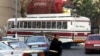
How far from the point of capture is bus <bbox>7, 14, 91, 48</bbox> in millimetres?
42938

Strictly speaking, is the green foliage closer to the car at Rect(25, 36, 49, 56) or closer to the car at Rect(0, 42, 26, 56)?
the car at Rect(25, 36, 49, 56)

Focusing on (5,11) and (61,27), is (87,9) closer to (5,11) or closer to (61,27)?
(5,11)

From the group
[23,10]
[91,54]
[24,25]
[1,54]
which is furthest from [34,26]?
[1,54]

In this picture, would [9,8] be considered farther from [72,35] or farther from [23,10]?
[72,35]

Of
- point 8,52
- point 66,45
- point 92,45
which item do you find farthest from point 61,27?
point 8,52

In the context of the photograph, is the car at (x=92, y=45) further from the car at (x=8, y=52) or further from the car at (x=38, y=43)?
the car at (x=8, y=52)

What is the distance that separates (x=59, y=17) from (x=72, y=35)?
2998 mm

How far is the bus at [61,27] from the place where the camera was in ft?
141

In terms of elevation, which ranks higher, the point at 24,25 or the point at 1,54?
the point at 1,54

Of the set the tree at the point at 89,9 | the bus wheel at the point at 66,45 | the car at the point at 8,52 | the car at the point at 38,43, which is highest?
the car at the point at 8,52

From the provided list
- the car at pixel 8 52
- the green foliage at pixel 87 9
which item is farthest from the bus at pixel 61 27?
the car at pixel 8 52

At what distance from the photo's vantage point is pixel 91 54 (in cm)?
3275

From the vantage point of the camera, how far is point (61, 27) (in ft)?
144

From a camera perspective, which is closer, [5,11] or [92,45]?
[92,45]
